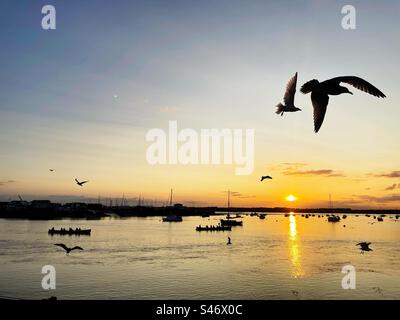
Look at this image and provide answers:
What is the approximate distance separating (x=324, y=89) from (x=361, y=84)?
697 millimetres

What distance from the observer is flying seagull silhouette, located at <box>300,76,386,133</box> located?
26.0 ft

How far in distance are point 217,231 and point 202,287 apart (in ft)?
270

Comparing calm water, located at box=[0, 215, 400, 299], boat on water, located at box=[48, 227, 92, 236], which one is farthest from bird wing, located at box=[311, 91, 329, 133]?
boat on water, located at box=[48, 227, 92, 236]

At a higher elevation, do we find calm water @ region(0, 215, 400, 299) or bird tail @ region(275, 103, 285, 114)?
bird tail @ region(275, 103, 285, 114)

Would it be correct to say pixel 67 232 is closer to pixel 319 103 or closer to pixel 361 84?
pixel 319 103

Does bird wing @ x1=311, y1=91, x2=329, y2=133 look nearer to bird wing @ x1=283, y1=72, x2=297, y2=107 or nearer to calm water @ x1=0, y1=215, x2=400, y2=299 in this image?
bird wing @ x1=283, y1=72, x2=297, y2=107

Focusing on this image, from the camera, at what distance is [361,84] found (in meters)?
8.01

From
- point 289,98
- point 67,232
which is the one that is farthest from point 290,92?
point 67,232

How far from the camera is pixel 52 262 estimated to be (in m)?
56.5

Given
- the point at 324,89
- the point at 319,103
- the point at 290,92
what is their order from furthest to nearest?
the point at 290,92
the point at 319,103
the point at 324,89

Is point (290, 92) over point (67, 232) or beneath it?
over

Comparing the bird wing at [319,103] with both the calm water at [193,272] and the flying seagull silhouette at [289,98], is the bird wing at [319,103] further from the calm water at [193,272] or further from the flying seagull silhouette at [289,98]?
the calm water at [193,272]
